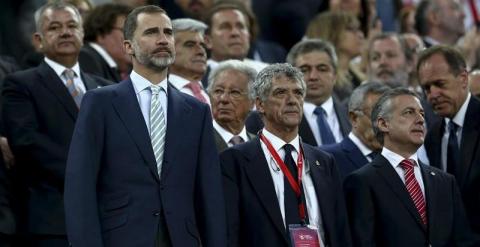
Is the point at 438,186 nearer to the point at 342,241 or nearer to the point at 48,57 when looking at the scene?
the point at 342,241

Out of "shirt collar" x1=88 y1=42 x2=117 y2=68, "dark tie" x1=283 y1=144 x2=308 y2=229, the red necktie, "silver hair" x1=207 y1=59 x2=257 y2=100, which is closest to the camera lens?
"dark tie" x1=283 y1=144 x2=308 y2=229

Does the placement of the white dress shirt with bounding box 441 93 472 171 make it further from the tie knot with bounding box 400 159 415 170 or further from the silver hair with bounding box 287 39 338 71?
the silver hair with bounding box 287 39 338 71

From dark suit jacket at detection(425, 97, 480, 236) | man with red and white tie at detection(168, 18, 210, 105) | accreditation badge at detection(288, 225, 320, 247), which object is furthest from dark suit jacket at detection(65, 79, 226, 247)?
dark suit jacket at detection(425, 97, 480, 236)

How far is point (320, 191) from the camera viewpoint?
7.80 meters

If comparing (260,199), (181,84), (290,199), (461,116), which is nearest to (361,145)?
(461,116)

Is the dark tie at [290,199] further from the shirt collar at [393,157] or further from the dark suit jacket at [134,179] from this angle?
the shirt collar at [393,157]

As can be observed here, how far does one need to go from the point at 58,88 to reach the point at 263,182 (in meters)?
1.73

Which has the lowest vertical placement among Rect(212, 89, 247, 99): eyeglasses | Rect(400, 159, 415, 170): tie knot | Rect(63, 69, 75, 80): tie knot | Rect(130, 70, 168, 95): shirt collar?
Rect(400, 159, 415, 170): tie knot

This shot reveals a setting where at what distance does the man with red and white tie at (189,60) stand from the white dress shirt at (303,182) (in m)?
1.69

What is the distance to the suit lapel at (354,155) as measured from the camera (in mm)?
8977

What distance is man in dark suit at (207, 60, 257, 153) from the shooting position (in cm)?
891

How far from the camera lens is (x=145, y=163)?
7.17 meters

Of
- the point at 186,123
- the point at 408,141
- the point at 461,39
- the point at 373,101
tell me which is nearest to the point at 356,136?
the point at 373,101

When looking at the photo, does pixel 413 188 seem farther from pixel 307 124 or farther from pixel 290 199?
pixel 307 124
